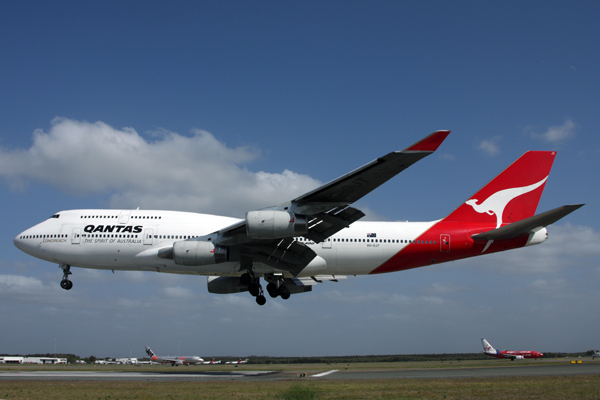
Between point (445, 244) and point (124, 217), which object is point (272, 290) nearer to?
point (124, 217)

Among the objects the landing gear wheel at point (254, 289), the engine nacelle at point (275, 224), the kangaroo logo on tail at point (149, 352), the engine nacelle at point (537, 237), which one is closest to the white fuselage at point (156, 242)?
the landing gear wheel at point (254, 289)

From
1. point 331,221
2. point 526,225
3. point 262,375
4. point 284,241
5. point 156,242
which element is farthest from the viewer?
point 262,375

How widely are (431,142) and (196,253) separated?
13134mm

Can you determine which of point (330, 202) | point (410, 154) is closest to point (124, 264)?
point (330, 202)

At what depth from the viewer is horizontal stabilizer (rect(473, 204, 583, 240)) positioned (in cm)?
2075

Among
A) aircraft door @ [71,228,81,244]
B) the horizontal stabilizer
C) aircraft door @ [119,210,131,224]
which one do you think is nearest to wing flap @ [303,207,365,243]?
the horizontal stabilizer

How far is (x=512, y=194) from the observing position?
2778cm

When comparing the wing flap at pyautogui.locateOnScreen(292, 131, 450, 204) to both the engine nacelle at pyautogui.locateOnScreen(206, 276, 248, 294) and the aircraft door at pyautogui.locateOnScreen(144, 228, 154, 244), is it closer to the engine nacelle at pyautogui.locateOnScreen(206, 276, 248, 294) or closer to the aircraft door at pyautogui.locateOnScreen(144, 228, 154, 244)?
the aircraft door at pyautogui.locateOnScreen(144, 228, 154, 244)

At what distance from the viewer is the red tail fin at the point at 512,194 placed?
1066 inches

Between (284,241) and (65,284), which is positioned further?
(65,284)

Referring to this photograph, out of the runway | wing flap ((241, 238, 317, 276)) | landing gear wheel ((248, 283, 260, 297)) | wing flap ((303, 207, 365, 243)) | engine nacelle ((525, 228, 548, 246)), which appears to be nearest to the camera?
wing flap ((303, 207, 365, 243))

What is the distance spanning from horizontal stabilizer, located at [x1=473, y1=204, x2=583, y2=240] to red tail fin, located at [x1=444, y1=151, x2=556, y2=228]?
200 cm

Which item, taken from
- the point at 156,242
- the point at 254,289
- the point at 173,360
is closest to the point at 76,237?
the point at 156,242

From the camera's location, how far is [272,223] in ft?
59.9
